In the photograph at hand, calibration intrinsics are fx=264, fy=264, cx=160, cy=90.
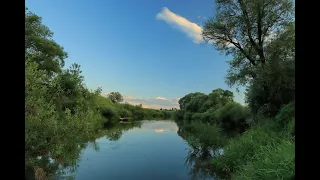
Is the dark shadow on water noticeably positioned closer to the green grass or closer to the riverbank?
the riverbank

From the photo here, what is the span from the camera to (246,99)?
13344mm

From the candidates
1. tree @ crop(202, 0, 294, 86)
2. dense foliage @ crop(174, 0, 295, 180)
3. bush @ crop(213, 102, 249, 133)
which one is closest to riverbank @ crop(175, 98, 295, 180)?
dense foliage @ crop(174, 0, 295, 180)

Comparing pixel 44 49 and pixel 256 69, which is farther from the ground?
pixel 44 49

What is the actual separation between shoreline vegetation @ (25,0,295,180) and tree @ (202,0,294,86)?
1.8 inches

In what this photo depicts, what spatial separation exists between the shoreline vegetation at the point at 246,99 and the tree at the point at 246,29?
45 mm

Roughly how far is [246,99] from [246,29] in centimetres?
362

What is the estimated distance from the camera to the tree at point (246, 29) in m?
13.1

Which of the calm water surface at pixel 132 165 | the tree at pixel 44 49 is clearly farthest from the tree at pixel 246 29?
the tree at pixel 44 49

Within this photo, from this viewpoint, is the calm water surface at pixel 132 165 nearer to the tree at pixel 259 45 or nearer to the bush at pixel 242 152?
the bush at pixel 242 152

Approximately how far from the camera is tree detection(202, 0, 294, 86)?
43.1ft

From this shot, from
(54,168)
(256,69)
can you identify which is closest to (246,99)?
(256,69)

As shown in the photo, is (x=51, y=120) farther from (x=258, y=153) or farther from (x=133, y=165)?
(x=258, y=153)
